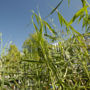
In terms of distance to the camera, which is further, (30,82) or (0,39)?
(30,82)

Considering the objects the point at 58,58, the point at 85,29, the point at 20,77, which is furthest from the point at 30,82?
the point at 85,29

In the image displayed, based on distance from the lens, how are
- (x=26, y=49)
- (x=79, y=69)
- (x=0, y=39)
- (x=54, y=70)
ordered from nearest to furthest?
(x=54, y=70), (x=0, y=39), (x=79, y=69), (x=26, y=49)

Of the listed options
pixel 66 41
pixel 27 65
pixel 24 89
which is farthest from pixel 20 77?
pixel 66 41

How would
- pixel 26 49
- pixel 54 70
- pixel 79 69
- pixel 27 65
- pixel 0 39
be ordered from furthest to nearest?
pixel 26 49 < pixel 27 65 < pixel 79 69 < pixel 0 39 < pixel 54 70

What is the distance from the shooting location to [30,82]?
63cm

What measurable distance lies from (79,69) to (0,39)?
40cm

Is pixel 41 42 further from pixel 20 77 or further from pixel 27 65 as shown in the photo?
pixel 27 65

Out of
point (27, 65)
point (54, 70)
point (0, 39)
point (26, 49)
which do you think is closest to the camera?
point (54, 70)

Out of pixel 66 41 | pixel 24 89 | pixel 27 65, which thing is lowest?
pixel 24 89

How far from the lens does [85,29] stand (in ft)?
1.66

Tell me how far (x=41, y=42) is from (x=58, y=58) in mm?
286

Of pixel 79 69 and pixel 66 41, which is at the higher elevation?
pixel 66 41

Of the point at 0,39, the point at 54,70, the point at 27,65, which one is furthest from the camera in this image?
the point at 27,65

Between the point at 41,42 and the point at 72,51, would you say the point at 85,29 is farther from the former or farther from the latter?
the point at 41,42
